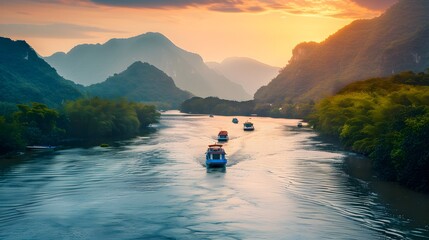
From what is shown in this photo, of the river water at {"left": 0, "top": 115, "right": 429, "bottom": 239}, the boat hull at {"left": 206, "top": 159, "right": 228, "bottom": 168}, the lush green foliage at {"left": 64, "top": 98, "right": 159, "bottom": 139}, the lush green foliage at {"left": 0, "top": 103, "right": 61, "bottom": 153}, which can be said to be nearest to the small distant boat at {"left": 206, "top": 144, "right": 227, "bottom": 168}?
the boat hull at {"left": 206, "top": 159, "right": 228, "bottom": 168}

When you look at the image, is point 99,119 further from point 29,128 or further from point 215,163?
point 215,163

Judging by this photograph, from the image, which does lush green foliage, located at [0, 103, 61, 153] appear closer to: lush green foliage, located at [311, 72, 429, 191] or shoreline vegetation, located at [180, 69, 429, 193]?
lush green foliage, located at [311, 72, 429, 191]

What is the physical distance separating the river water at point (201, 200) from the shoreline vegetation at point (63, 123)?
8320 millimetres

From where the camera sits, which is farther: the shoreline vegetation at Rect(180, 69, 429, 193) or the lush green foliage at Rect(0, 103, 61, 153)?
the lush green foliage at Rect(0, 103, 61, 153)

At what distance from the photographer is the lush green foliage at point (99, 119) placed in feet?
411

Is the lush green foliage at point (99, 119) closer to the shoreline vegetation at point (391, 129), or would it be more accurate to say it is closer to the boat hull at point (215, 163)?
the shoreline vegetation at point (391, 129)

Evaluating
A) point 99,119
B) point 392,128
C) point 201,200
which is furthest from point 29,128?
point 392,128

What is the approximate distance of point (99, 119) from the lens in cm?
12850

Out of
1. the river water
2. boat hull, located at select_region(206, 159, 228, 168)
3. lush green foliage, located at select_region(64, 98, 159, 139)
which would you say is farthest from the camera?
lush green foliage, located at select_region(64, 98, 159, 139)

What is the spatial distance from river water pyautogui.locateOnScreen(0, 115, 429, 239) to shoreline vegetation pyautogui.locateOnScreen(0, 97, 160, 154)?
8320 millimetres

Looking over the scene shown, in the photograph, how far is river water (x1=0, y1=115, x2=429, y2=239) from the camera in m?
40.1

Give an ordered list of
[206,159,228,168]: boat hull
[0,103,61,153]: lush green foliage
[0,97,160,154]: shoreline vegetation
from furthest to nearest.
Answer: [0,97,160,154]: shoreline vegetation
[0,103,61,153]: lush green foliage
[206,159,228,168]: boat hull

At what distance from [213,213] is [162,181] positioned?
17.8m

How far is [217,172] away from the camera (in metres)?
70.7
